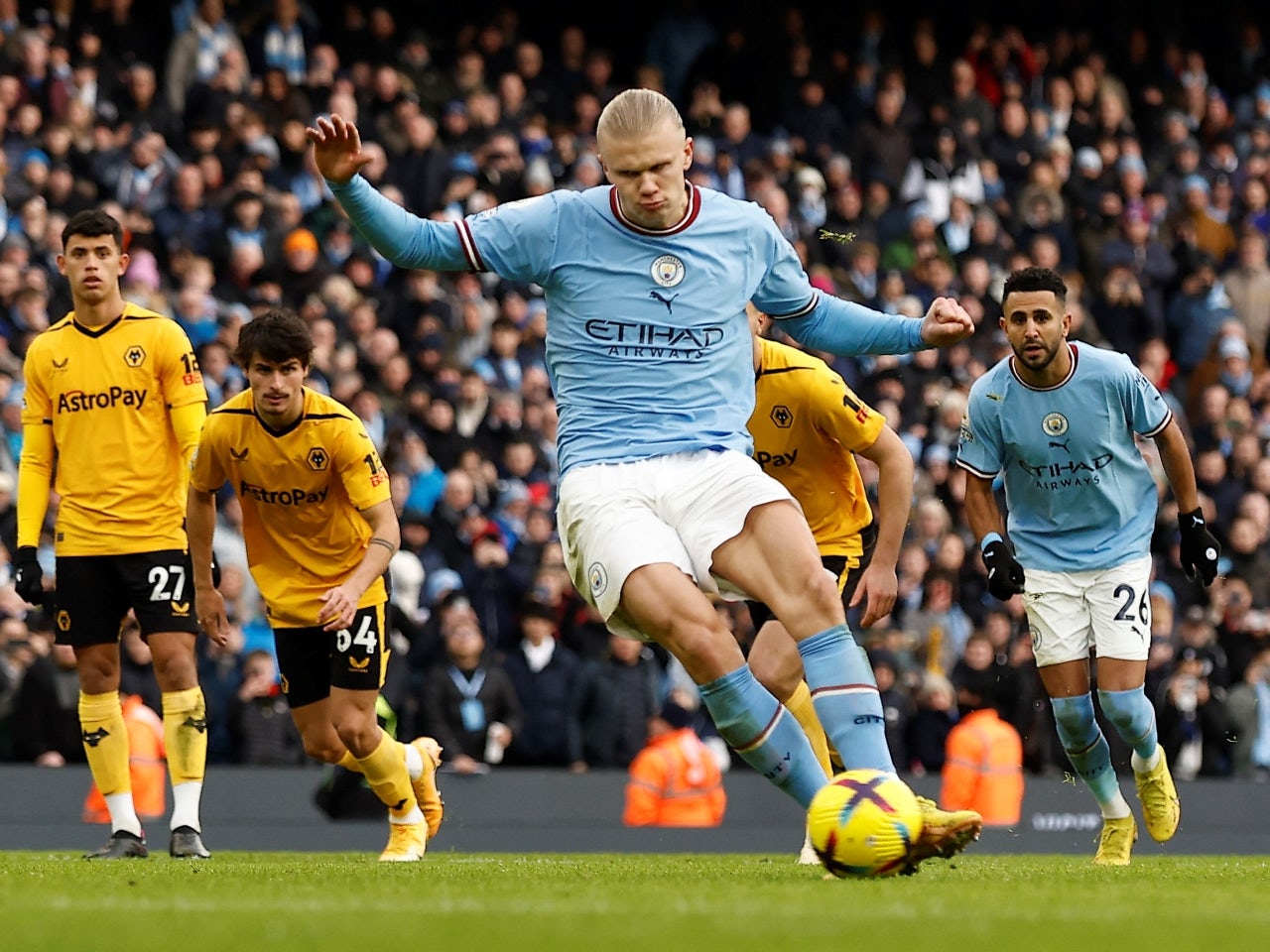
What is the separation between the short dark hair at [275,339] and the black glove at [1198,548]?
3906mm

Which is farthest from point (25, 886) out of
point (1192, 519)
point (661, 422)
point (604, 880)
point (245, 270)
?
point (245, 270)

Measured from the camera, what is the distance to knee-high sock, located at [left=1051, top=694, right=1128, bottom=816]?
9.90 meters

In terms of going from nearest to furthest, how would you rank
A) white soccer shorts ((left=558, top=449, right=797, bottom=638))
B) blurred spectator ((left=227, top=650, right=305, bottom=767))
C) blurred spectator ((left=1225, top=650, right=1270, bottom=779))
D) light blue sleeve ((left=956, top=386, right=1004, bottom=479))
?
white soccer shorts ((left=558, top=449, right=797, bottom=638)) → light blue sleeve ((left=956, top=386, right=1004, bottom=479)) → blurred spectator ((left=227, top=650, right=305, bottom=767)) → blurred spectator ((left=1225, top=650, right=1270, bottom=779))

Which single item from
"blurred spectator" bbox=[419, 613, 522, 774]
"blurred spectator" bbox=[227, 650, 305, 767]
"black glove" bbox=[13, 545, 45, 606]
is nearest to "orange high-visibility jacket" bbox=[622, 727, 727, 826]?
"blurred spectator" bbox=[419, 613, 522, 774]

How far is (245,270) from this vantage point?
17.2m

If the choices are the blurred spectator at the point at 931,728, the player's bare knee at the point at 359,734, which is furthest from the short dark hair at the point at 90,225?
the blurred spectator at the point at 931,728

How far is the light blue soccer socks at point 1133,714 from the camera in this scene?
32.2ft

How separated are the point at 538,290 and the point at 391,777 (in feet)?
32.8

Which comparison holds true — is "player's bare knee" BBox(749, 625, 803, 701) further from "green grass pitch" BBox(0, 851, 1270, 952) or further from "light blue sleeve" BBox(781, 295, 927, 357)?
"light blue sleeve" BBox(781, 295, 927, 357)

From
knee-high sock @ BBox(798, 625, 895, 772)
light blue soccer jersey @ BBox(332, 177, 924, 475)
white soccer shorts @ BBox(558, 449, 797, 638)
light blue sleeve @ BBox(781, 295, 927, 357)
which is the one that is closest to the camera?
knee-high sock @ BBox(798, 625, 895, 772)

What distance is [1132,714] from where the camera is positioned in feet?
32.2

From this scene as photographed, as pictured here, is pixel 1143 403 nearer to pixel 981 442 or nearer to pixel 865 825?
pixel 981 442

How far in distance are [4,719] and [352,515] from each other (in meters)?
5.49

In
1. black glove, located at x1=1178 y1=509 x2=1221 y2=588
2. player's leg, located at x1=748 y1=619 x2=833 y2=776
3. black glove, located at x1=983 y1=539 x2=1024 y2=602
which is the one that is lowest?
player's leg, located at x1=748 y1=619 x2=833 y2=776
